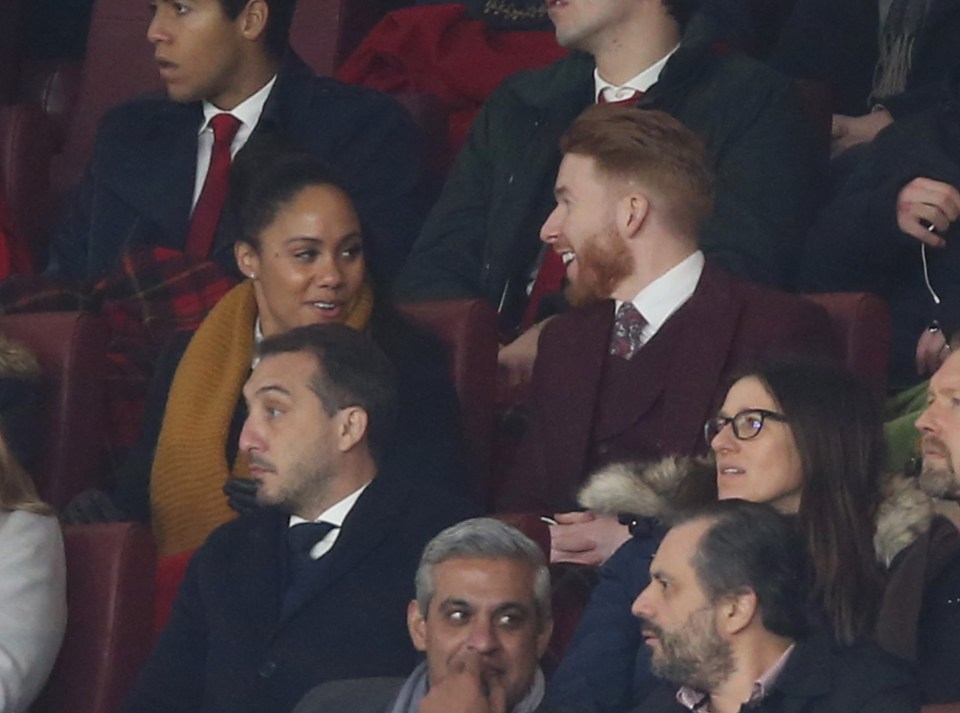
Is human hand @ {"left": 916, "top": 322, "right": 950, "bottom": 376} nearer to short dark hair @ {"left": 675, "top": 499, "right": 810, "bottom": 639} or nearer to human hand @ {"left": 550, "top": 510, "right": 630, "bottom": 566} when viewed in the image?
human hand @ {"left": 550, "top": 510, "right": 630, "bottom": 566}

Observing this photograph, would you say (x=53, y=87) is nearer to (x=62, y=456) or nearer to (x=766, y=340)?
(x=62, y=456)

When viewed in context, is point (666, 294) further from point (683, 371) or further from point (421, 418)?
point (421, 418)

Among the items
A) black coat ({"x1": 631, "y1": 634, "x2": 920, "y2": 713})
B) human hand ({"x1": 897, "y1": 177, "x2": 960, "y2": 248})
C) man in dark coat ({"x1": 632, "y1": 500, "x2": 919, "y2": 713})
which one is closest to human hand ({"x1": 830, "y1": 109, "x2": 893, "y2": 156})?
human hand ({"x1": 897, "y1": 177, "x2": 960, "y2": 248})

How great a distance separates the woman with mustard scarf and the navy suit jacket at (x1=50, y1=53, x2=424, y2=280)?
1.20ft

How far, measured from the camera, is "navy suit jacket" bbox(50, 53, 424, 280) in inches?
171

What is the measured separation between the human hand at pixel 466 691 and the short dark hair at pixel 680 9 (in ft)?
4.85

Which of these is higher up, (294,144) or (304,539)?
(294,144)

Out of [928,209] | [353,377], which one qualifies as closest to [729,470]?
[353,377]

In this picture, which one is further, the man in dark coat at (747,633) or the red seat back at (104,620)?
the red seat back at (104,620)

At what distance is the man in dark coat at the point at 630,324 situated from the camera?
3.39 m

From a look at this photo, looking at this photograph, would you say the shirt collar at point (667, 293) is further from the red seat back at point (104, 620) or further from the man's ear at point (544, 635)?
the red seat back at point (104, 620)

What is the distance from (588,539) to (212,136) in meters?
1.43

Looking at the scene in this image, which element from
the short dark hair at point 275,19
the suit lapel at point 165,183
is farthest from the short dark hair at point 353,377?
the short dark hair at point 275,19

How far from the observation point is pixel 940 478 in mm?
2996
